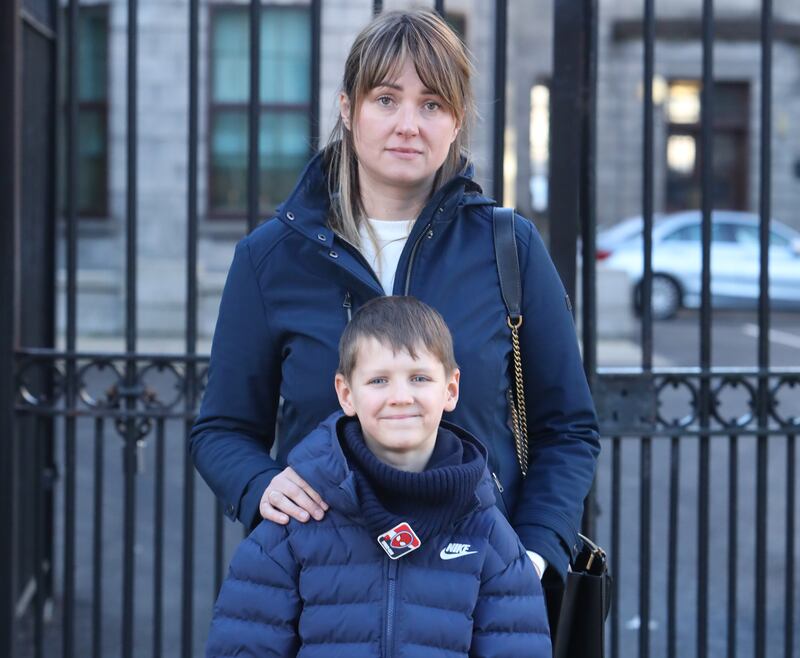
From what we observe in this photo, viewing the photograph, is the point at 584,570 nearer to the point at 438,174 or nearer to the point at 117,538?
the point at 438,174

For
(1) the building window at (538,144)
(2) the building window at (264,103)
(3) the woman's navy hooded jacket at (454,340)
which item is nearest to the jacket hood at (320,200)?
(3) the woman's navy hooded jacket at (454,340)

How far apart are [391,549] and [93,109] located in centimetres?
1589

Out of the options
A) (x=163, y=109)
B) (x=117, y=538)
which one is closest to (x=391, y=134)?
(x=117, y=538)

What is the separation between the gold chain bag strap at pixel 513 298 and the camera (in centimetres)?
253

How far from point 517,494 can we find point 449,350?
507mm

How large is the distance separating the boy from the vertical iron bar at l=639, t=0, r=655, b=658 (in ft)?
6.50

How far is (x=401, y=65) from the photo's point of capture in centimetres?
244

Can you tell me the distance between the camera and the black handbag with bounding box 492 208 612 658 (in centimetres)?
254

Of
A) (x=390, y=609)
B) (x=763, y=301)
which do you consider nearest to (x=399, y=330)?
(x=390, y=609)

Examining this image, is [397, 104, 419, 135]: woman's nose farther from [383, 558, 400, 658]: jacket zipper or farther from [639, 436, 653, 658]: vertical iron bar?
[639, 436, 653, 658]: vertical iron bar

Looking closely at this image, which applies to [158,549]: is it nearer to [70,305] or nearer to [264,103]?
[70,305]

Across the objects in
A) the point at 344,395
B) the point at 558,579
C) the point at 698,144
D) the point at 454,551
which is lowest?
the point at 558,579

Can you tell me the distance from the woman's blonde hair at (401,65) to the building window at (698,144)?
2209cm

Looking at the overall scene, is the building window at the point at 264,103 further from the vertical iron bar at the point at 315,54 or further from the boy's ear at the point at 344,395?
the boy's ear at the point at 344,395
